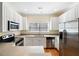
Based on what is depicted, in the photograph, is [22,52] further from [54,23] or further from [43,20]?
[43,20]

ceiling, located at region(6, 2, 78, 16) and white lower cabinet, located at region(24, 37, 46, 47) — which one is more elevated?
ceiling, located at region(6, 2, 78, 16)

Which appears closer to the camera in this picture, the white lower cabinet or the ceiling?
the ceiling

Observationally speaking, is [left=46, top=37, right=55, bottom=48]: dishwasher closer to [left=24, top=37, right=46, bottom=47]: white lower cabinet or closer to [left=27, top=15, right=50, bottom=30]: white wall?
[left=24, top=37, right=46, bottom=47]: white lower cabinet

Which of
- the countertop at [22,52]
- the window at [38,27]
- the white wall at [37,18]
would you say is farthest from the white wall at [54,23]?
the countertop at [22,52]

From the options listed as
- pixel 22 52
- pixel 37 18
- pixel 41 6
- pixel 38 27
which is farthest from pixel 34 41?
pixel 22 52

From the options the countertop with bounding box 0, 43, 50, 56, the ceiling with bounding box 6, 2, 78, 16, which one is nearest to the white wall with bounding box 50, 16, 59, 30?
the ceiling with bounding box 6, 2, 78, 16

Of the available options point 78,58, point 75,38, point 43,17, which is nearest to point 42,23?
point 43,17

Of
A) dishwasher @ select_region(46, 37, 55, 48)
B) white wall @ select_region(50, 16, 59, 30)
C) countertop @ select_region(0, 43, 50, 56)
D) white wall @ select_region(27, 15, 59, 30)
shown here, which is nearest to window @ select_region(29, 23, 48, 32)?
white wall @ select_region(27, 15, 59, 30)

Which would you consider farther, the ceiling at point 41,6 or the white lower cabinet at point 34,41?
the white lower cabinet at point 34,41

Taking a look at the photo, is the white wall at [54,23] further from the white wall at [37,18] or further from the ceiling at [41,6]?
the ceiling at [41,6]

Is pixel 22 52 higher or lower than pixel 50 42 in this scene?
higher

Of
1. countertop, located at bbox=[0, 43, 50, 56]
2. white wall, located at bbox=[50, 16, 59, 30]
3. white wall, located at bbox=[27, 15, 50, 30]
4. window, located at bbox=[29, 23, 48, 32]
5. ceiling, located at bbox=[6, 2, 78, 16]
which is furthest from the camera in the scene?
window, located at bbox=[29, 23, 48, 32]

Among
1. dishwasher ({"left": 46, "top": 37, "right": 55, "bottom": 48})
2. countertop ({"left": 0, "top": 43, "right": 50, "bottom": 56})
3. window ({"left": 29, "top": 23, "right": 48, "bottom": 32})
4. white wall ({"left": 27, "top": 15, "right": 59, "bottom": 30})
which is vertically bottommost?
dishwasher ({"left": 46, "top": 37, "right": 55, "bottom": 48})

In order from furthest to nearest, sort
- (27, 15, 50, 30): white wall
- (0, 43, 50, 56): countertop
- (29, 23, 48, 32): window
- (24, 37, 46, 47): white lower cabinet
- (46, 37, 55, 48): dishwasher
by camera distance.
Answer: (29, 23, 48, 32): window → (27, 15, 50, 30): white wall → (46, 37, 55, 48): dishwasher → (24, 37, 46, 47): white lower cabinet → (0, 43, 50, 56): countertop
